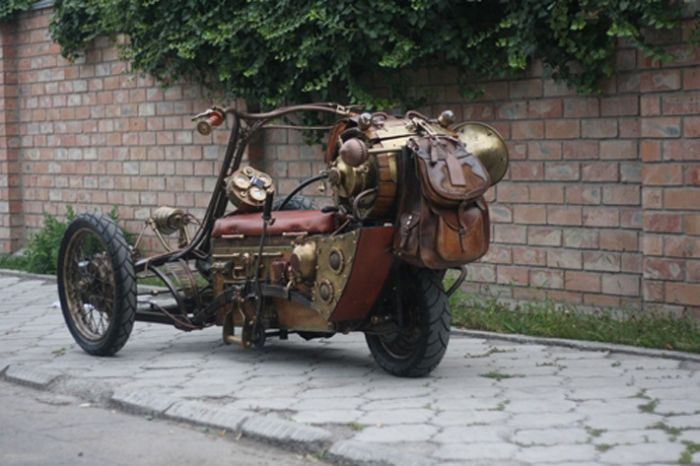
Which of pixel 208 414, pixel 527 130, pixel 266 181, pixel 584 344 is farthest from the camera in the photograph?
pixel 527 130

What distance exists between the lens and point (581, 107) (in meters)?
9.49

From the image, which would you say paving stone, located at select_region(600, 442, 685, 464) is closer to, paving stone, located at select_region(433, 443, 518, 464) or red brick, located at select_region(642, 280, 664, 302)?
paving stone, located at select_region(433, 443, 518, 464)

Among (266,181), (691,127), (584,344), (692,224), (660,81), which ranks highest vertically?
(660,81)

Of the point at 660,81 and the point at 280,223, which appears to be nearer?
the point at 280,223

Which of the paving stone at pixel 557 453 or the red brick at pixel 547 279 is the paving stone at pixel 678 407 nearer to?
the paving stone at pixel 557 453

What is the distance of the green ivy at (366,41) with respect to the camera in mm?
9070

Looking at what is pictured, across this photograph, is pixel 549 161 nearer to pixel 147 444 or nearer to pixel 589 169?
pixel 589 169

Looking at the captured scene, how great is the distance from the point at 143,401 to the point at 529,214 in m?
3.79

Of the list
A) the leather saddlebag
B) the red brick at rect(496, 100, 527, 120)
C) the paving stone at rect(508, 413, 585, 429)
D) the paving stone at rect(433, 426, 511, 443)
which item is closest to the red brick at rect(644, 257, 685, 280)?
the red brick at rect(496, 100, 527, 120)

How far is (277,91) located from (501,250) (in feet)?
8.34

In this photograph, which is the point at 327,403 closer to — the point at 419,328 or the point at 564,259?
the point at 419,328

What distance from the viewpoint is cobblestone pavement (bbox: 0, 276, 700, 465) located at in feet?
19.4

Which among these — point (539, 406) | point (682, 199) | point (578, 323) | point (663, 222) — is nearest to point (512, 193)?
point (578, 323)

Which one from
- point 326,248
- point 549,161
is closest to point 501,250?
point 549,161
